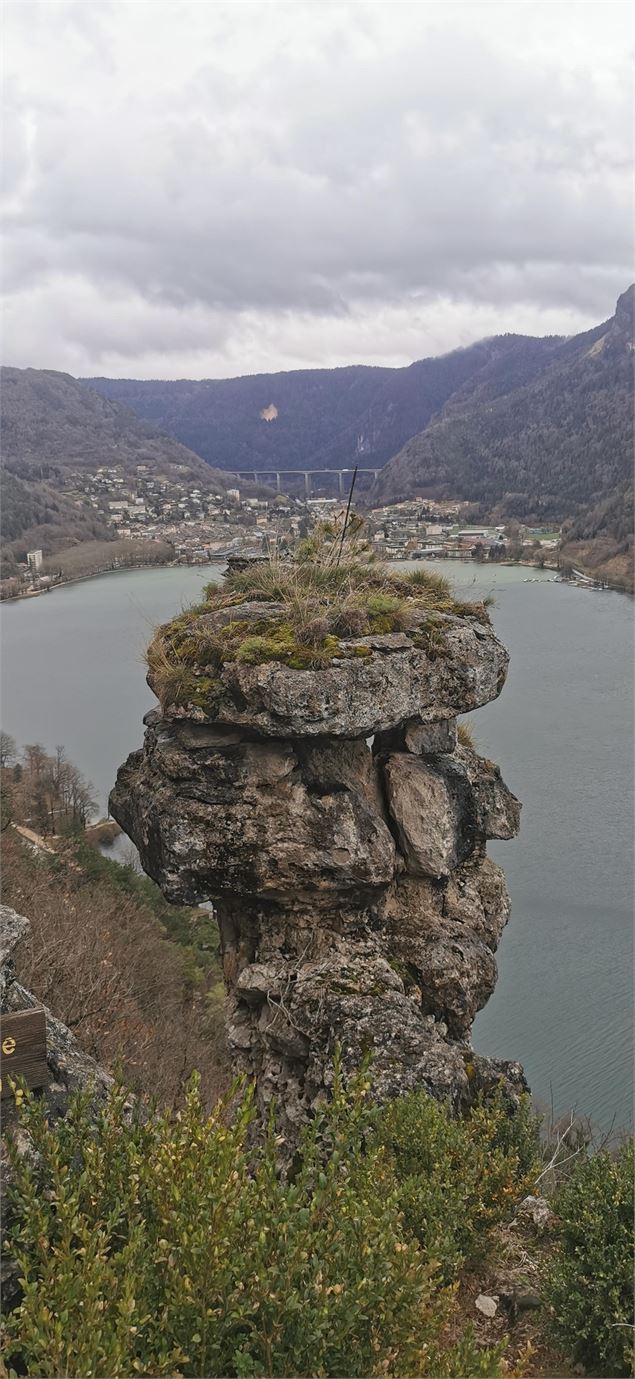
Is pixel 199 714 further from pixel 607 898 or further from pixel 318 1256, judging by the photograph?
pixel 607 898

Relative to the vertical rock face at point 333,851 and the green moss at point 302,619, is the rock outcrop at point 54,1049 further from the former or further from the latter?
the green moss at point 302,619

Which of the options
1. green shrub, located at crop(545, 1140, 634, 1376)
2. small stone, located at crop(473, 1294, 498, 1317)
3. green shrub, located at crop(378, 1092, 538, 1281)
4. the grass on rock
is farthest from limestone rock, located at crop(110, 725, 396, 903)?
small stone, located at crop(473, 1294, 498, 1317)

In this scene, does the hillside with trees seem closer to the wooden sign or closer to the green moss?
the green moss

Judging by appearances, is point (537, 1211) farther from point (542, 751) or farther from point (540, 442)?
point (540, 442)

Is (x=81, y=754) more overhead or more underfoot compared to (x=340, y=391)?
more underfoot

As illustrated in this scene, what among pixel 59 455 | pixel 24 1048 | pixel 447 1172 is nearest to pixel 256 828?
pixel 447 1172

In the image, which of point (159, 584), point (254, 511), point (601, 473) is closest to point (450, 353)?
point (601, 473)
